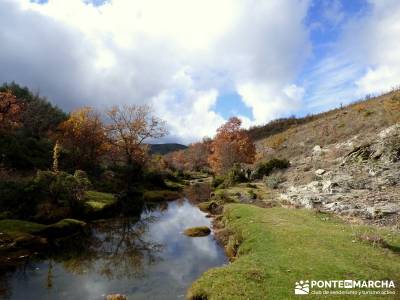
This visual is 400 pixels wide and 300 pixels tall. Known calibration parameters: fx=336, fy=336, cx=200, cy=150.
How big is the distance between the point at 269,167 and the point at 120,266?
41928mm

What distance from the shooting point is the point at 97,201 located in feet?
150

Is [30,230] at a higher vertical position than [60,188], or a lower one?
lower

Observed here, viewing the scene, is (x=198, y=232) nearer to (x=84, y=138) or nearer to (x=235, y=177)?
(x=235, y=177)

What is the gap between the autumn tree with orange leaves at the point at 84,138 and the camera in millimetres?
62953

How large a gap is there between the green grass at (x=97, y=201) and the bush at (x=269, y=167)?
26.9 m

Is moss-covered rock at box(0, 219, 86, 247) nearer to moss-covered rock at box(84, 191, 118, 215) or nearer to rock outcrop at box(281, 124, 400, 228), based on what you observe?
moss-covered rock at box(84, 191, 118, 215)

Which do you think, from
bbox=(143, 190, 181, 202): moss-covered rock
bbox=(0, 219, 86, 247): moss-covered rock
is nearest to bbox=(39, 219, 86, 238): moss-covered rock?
bbox=(0, 219, 86, 247): moss-covered rock

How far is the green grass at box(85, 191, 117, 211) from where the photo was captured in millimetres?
42241

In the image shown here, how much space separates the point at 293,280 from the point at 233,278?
274 cm

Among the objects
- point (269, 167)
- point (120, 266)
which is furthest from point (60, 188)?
point (269, 167)

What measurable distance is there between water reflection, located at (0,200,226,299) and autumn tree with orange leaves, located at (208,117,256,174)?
39424 millimetres

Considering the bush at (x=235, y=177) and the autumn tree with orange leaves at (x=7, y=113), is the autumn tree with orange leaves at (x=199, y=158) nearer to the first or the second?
the bush at (x=235, y=177)

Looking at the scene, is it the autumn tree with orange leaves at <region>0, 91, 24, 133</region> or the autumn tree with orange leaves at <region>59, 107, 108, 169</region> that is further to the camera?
the autumn tree with orange leaves at <region>59, 107, 108, 169</region>

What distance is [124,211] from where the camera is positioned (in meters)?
48.2
